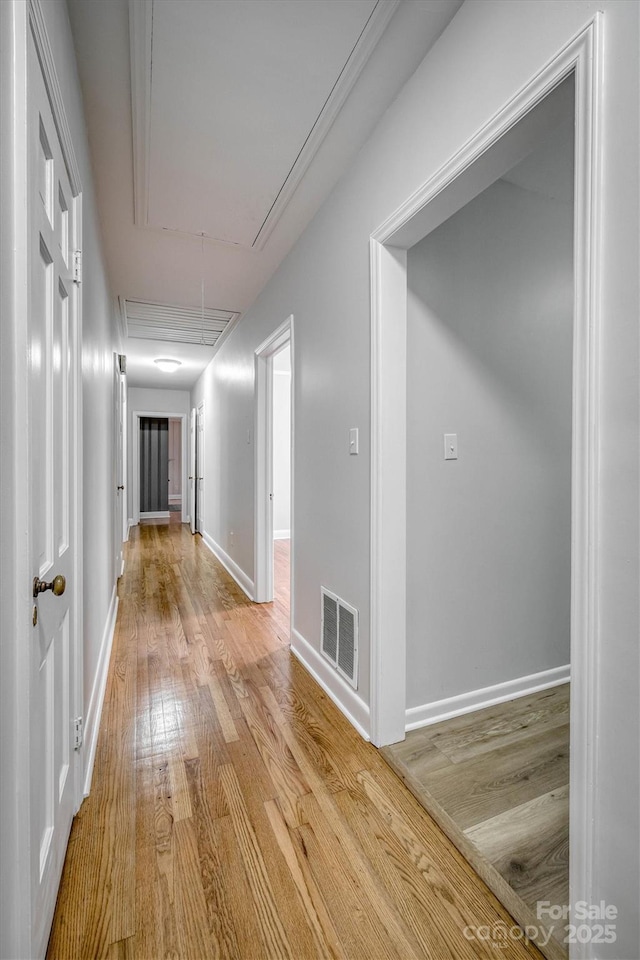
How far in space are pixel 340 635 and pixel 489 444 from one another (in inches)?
46.8

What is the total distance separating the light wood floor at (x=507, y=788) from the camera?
1.32 meters

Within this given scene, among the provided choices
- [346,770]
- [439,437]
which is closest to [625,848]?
[346,770]

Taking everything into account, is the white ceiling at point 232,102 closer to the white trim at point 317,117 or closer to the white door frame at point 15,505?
the white trim at point 317,117

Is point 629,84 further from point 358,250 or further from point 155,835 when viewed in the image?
point 155,835

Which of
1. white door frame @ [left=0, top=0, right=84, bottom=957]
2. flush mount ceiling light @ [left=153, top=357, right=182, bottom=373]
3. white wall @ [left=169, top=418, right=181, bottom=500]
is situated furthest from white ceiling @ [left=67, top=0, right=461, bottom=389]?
white wall @ [left=169, top=418, right=181, bottom=500]

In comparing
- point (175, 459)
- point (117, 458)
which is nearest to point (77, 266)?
point (117, 458)

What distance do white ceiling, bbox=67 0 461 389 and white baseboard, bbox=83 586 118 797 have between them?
2.46 m

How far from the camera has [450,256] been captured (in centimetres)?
206

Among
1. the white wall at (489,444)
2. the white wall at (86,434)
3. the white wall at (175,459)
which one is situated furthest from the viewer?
the white wall at (175,459)

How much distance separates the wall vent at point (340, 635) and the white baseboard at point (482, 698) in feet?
1.04

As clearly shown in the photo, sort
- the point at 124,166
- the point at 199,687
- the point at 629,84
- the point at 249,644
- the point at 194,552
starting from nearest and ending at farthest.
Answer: the point at 629,84 → the point at 124,166 → the point at 199,687 → the point at 249,644 → the point at 194,552

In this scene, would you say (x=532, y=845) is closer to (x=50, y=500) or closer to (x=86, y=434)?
(x=50, y=500)

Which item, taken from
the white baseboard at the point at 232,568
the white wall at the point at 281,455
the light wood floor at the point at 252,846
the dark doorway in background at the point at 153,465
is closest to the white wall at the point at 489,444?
the light wood floor at the point at 252,846

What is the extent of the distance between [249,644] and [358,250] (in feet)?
7.97
